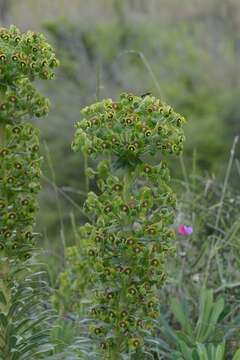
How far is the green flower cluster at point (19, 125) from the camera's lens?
101 inches

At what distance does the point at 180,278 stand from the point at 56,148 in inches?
591

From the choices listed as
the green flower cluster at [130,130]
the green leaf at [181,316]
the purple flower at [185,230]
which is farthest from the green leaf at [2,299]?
the purple flower at [185,230]

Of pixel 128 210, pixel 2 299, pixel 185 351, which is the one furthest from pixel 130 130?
pixel 185 351

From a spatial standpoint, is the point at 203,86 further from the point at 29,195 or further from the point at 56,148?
the point at 29,195

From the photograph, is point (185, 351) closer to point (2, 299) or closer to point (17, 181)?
point (2, 299)

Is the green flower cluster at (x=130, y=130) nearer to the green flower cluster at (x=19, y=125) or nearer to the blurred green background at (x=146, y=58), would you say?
the green flower cluster at (x=19, y=125)

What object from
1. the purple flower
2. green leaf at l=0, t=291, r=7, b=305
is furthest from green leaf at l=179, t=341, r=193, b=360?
the purple flower

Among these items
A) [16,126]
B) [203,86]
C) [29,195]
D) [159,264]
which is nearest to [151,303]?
[159,264]

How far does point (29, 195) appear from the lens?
8.68 feet

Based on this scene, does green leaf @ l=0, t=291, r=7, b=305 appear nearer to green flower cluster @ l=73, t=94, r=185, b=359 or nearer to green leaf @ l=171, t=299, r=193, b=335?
green flower cluster @ l=73, t=94, r=185, b=359

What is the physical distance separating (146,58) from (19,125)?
65.9 feet

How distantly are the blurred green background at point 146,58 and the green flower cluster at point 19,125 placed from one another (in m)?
14.2

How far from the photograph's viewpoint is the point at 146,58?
22.4 metres

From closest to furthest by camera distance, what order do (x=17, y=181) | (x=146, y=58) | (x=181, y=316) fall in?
1. (x=17, y=181)
2. (x=181, y=316)
3. (x=146, y=58)
